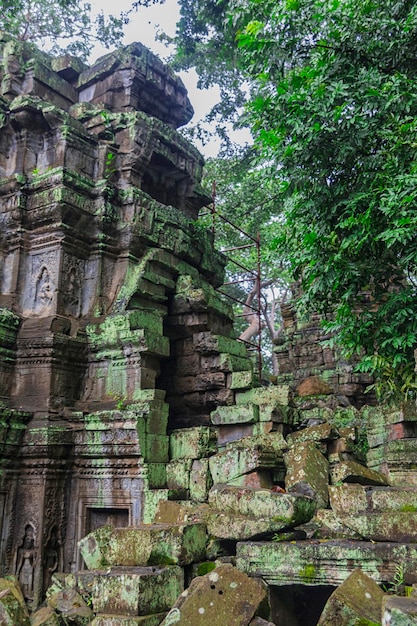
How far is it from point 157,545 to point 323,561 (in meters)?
1.30

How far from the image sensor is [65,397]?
309 inches

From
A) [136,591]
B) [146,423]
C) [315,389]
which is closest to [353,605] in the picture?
[136,591]

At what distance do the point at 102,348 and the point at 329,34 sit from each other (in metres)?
4.74

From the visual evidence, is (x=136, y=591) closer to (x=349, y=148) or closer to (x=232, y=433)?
(x=232, y=433)

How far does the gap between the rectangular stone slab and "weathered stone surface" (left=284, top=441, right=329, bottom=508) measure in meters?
1.11

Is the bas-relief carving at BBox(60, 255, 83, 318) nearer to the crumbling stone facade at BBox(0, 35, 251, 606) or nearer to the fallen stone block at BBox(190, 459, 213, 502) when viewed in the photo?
the crumbling stone facade at BBox(0, 35, 251, 606)

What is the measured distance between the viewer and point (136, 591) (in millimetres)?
4078

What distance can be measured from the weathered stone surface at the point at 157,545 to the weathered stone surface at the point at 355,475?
4.89 feet

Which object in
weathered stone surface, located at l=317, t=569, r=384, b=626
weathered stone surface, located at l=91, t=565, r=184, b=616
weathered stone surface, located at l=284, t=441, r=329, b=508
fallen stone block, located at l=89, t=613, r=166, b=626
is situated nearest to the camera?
weathered stone surface, located at l=317, t=569, r=384, b=626

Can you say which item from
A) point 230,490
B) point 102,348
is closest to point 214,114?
point 102,348

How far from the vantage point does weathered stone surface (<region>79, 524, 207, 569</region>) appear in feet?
15.1

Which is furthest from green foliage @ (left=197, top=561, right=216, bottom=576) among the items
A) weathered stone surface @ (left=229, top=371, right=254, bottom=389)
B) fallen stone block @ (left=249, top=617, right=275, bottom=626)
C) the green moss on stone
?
weathered stone surface @ (left=229, top=371, right=254, bottom=389)

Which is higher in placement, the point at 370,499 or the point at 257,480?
the point at 257,480

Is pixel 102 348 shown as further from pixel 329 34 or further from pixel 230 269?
pixel 230 269
